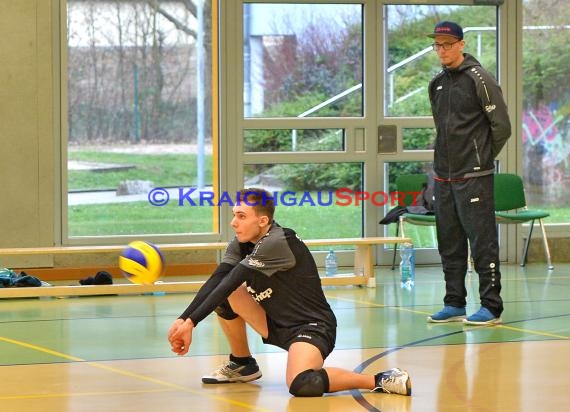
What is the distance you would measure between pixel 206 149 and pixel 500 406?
6720 millimetres

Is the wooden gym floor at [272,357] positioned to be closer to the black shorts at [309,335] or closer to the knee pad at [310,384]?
the knee pad at [310,384]

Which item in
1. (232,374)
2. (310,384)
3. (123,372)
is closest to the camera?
(310,384)

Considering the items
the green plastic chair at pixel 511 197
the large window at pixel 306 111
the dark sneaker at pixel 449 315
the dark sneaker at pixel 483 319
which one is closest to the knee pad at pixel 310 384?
the dark sneaker at pixel 483 319

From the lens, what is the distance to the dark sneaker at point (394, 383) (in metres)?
4.65

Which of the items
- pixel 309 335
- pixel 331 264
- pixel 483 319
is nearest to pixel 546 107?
pixel 331 264

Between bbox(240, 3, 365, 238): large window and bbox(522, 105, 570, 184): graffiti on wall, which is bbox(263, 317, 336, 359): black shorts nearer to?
bbox(240, 3, 365, 238): large window

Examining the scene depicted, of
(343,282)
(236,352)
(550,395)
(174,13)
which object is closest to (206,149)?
(174,13)

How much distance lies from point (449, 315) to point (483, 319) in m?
0.28

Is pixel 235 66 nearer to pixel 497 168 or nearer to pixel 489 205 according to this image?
pixel 497 168

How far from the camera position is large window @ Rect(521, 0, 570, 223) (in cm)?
1153

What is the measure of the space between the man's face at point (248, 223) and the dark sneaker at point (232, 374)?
607 mm

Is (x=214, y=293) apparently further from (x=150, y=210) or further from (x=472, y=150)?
(x=150, y=210)

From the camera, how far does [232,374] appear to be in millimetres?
5051

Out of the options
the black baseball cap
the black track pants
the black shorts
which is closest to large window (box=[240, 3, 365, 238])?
the black track pants
